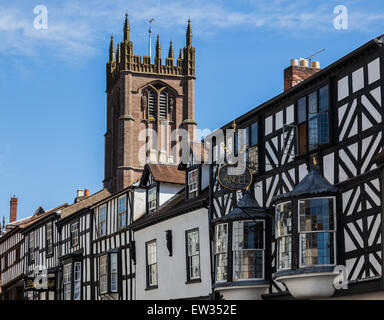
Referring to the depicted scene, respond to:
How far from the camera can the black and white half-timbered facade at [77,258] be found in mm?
43812

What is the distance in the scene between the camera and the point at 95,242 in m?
43.2

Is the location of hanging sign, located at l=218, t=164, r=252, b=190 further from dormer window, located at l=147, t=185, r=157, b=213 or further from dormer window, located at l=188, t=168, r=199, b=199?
dormer window, located at l=147, t=185, r=157, b=213

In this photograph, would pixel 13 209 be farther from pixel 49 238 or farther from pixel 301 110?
pixel 301 110

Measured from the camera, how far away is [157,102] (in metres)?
92.2

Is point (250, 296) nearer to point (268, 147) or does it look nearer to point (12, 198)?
point (268, 147)

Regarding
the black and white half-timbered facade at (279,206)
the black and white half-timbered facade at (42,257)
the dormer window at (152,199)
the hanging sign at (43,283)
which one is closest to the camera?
the black and white half-timbered facade at (279,206)

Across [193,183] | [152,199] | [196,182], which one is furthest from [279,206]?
[152,199]

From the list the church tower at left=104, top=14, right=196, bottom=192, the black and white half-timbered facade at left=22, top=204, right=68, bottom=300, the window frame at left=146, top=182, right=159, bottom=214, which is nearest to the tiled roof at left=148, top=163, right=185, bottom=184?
the window frame at left=146, top=182, right=159, bottom=214

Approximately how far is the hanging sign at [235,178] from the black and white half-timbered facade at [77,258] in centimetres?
1670

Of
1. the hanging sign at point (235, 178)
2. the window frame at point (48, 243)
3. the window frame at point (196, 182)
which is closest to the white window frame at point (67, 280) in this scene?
the window frame at point (48, 243)

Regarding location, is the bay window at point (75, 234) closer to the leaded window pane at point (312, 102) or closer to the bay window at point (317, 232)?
the leaded window pane at point (312, 102)

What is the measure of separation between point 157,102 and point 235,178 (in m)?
64.7

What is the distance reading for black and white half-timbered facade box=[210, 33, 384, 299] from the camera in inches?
903
